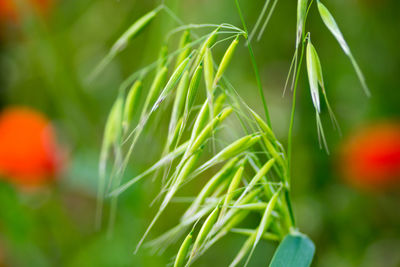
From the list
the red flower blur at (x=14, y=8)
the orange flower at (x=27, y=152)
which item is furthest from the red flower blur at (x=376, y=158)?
the red flower blur at (x=14, y=8)

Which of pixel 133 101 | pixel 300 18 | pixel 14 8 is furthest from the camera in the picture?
pixel 14 8

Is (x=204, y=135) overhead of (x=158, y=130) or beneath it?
overhead

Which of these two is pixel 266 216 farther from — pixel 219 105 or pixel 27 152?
pixel 27 152

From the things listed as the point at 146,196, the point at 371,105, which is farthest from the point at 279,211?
the point at 371,105

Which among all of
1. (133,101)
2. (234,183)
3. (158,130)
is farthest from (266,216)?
(158,130)

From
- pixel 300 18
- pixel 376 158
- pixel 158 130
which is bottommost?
pixel 376 158

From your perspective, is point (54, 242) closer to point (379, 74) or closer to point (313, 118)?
point (313, 118)
